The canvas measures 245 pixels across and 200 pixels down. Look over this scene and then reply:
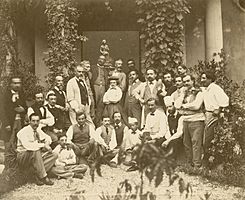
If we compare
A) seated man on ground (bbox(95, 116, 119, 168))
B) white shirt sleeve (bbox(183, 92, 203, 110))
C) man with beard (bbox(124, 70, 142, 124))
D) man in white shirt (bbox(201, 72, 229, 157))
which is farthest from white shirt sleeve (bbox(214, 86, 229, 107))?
seated man on ground (bbox(95, 116, 119, 168))

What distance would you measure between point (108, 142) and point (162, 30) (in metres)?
1.53

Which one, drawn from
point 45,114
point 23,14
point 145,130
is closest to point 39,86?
point 45,114

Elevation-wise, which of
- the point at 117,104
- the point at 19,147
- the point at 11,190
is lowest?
the point at 11,190

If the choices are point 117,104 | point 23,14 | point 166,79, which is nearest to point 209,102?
point 166,79

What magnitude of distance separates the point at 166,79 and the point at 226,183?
4.81 ft

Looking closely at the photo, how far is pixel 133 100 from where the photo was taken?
7.73 m

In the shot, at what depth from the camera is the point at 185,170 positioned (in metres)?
7.53

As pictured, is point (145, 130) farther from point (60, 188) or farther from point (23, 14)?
point (23, 14)

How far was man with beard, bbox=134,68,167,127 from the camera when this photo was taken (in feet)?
25.3

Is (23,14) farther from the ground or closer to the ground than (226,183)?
farther from the ground

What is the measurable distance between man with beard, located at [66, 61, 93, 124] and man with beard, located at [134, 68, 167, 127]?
61 cm

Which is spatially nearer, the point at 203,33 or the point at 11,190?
the point at 11,190

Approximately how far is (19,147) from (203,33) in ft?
8.86

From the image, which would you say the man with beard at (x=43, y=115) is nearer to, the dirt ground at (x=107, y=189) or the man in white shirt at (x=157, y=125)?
the dirt ground at (x=107, y=189)
